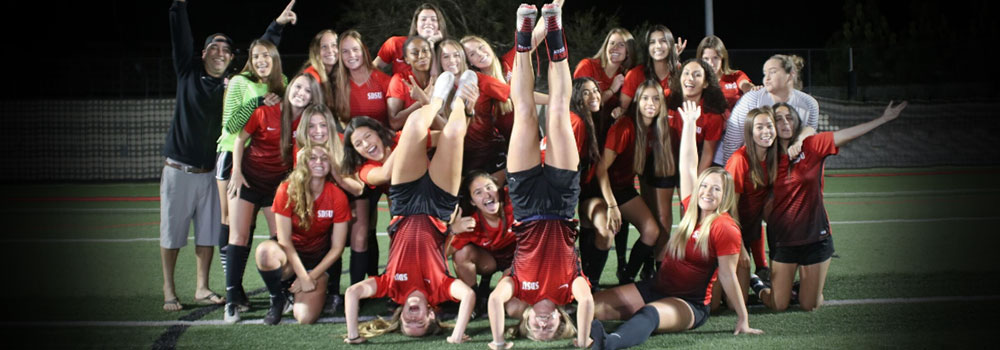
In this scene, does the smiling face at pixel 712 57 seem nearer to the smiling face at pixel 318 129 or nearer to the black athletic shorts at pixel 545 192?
the black athletic shorts at pixel 545 192

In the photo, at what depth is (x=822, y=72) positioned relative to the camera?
21.4m

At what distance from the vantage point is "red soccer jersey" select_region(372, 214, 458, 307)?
4.68 meters

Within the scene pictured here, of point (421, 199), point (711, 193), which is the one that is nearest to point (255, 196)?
point (421, 199)

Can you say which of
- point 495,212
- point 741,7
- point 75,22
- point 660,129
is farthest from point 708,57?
point 741,7

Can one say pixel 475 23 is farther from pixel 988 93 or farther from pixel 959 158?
pixel 988 93

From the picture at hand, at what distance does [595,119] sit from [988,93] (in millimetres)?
18124

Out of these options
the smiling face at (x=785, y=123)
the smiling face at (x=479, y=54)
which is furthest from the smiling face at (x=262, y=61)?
the smiling face at (x=785, y=123)

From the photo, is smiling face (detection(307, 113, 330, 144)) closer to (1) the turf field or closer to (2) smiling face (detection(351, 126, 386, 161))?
(2) smiling face (detection(351, 126, 386, 161))

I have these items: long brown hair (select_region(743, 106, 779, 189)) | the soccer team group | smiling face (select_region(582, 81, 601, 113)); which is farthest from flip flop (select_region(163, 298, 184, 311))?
long brown hair (select_region(743, 106, 779, 189))

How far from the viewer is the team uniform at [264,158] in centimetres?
543

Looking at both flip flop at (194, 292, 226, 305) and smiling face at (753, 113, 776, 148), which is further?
flip flop at (194, 292, 226, 305)

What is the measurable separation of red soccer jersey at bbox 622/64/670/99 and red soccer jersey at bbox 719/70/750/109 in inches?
26.0

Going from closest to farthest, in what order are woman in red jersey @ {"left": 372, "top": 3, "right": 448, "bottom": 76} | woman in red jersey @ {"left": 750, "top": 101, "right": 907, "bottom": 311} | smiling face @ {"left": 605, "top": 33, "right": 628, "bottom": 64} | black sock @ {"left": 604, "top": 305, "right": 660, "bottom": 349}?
1. black sock @ {"left": 604, "top": 305, "right": 660, "bottom": 349}
2. woman in red jersey @ {"left": 750, "top": 101, "right": 907, "bottom": 311}
3. woman in red jersey @ {"left": 372, "top": 3, "right": 448, "bottom": 76}
4. smiling face @ {"left": 605, "top": 33, "right": 628, "bottom": 64}

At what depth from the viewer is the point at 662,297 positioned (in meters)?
4.83
